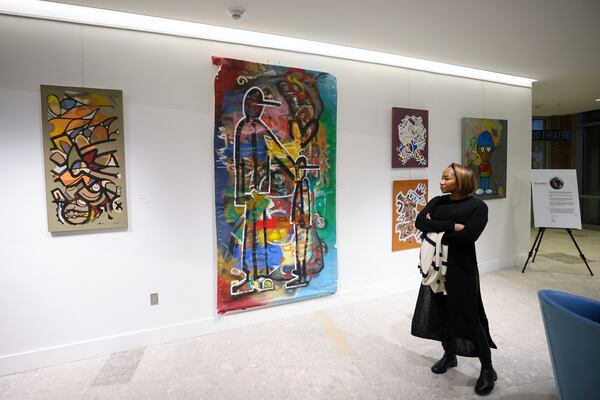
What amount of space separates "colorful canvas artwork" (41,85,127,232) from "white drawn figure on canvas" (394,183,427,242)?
10.1 ft

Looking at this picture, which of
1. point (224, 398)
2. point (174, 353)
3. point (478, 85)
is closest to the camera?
point (224, 398)

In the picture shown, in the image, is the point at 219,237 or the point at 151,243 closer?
the point at 151,243

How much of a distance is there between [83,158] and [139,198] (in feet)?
1.73

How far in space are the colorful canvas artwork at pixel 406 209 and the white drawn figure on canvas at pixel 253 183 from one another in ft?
5.56

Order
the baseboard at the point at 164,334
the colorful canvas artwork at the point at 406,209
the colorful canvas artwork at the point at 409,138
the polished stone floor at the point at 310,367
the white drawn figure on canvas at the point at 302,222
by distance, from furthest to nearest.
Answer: the colorful canvas artwork at the point at 406,209 < the colorful canvas artwork at the point at 409,138 < the white drawn figure on canvas at the point at 302,222 < the baseboard at the point at 164,334 < the polished stone floor at the point at 310,367

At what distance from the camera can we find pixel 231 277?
3291mm

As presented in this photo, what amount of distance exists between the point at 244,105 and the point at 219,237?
1296 millimetres

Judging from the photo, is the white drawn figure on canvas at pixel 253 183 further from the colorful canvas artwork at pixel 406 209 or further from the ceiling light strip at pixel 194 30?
the colorful canvas artwork at pixel 406 209

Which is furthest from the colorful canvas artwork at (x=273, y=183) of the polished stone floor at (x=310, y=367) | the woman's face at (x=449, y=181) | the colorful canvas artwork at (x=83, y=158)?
the woman's face at (x=449, y=181)

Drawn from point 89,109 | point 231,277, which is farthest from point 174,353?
point 89,109

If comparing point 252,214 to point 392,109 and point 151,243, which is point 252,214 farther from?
point 392,109

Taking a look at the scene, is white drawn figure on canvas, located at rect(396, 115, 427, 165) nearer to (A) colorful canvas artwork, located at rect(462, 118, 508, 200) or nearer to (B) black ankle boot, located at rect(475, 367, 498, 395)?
(A) colorful canvas artwork, located at rect(462, 118, 508, 200)

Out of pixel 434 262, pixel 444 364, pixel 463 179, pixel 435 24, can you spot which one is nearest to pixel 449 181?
pixel 463 179

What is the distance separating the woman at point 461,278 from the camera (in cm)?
227
